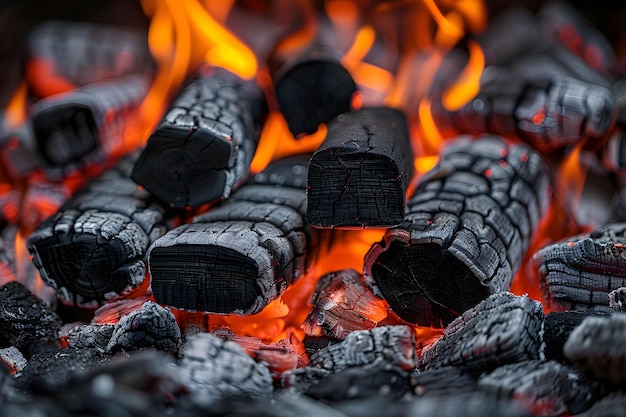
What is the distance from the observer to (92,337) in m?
1.77

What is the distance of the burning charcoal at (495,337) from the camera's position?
1.45 meters

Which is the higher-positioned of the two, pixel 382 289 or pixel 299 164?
pixel 299 164

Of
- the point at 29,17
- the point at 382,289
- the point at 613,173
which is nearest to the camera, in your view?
the point at 382,289

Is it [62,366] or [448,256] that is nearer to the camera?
[62,366]

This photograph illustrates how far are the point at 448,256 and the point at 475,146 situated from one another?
64 centimetres

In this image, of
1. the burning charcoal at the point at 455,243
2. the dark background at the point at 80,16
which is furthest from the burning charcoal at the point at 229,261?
the dark background at the point at 80,16

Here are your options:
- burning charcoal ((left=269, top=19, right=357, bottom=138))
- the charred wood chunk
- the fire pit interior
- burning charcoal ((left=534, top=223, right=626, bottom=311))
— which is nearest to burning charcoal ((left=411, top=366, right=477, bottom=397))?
the fire pit interior

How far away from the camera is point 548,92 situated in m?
2.31

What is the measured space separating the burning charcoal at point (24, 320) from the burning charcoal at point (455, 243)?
0.91 meters

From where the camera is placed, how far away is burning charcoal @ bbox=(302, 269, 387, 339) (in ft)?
5.98

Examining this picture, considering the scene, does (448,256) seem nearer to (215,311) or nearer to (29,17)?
(215,311)

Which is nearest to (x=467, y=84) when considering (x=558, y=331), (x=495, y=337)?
(x=558, y=331)

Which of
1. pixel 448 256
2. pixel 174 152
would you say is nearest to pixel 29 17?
pixel 174 152

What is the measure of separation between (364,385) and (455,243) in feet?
1.74
